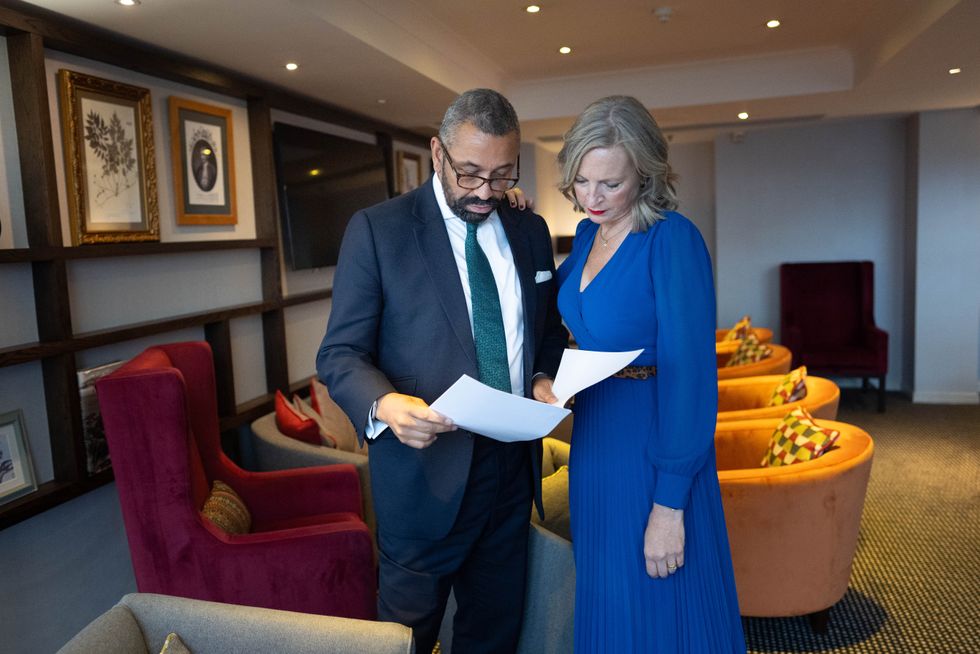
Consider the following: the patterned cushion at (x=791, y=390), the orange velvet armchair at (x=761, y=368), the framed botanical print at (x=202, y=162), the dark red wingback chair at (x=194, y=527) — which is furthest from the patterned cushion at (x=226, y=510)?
the orange velvet armchair at (x=761, y=368)

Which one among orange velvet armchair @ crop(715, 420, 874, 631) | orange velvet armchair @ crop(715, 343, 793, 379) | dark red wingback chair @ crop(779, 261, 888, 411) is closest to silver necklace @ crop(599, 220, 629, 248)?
orange velvet armchair @ crop(715, 420, 874, 631)

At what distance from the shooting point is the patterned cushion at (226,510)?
2.55 metres

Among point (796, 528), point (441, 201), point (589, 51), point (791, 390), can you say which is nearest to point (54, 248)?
point (441, 201)

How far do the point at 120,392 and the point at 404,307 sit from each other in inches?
43.2

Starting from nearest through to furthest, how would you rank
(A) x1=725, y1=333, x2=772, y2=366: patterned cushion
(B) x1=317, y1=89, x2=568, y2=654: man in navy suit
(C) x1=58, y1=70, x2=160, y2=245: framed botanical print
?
(B) x1=317, y1=89, x2=568, y2=654: man in navy suit < (C) x1=58, y1=70, x2=160, y2=245: framed botanical print < (A) x1=725, y1=333, x2=772, y2=366: patterned cushion

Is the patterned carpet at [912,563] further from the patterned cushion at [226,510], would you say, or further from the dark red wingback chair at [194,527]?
the patterned cushion at [226,510]

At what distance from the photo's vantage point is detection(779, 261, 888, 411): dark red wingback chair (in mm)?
6969

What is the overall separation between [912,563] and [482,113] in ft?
10.5

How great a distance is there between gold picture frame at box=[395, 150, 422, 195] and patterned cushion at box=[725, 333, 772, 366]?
8.90 feet

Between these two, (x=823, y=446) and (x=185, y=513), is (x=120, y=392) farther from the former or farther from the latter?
(x=823, y=446)

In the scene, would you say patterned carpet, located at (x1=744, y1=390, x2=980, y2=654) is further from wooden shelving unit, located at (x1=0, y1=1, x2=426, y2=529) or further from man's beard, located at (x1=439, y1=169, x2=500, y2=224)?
wooden shelving unit, located at (x1=0, y1=1, x2=426, y2=529)

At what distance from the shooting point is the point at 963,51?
3.96 meters

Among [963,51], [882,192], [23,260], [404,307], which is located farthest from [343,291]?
[882,192]

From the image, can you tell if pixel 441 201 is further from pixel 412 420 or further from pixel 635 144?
pixel 412 420
